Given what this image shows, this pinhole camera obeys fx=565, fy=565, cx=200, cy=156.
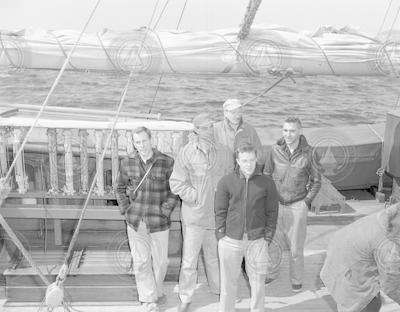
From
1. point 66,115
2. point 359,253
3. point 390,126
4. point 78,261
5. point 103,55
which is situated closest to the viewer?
point 359,253

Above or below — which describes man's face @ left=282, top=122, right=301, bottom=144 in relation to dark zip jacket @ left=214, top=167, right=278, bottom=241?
above

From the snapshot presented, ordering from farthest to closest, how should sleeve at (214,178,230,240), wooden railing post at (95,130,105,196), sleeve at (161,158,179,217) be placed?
wooden railing post at (95,130,105,196) → sleeve at (161,158,179,217) → sleeve at (214,178,230,240)

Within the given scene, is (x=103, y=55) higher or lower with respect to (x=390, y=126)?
higher

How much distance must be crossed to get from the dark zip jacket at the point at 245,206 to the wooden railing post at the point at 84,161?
1757 mm

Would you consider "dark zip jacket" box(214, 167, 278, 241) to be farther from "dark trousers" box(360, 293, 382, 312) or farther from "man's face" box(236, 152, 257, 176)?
"dark trousers" box(360, 293, 382, 312)

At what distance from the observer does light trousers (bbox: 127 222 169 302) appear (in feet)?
15.7

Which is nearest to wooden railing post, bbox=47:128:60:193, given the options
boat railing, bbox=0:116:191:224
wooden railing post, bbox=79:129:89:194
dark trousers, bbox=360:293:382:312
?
boat railing, bbox=0:116:191:224

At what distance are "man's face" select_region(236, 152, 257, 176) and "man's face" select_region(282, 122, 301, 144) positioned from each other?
0.74m

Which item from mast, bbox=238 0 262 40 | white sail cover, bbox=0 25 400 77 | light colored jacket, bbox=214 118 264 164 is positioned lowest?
light colored jacket, bbox=214 118 264 164

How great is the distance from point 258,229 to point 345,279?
851 millimetres

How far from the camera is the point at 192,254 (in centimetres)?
483

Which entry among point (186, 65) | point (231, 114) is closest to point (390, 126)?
point (186, 65)

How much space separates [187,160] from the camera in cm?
464

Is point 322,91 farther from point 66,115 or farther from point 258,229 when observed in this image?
point 258,229
